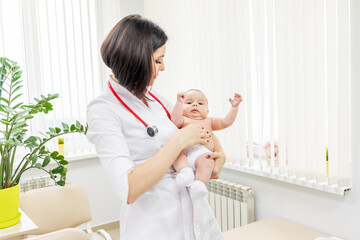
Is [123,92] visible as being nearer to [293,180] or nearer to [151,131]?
[151,131]

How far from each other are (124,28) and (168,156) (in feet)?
1.44

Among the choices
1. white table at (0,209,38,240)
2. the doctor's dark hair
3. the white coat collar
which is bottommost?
white table at (0,209,38,240)

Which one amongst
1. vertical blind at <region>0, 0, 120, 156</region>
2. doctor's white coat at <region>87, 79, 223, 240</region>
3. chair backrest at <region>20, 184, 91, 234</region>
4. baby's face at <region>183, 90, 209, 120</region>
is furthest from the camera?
vertical blind at <region>0, 0, 120, 156</region>

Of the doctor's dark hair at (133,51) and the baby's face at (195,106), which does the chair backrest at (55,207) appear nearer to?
the baby's face at (195,106)

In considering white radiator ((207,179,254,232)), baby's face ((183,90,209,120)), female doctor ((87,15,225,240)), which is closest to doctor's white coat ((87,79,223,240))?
female doctor ((87,15,225,240))

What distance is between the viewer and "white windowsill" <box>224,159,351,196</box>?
191 cm

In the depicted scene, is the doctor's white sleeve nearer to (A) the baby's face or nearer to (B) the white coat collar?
(B) the white coat collar

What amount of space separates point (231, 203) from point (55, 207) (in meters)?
1.31

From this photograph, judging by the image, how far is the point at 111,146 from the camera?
3.26 ft

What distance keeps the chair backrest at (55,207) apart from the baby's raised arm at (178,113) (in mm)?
1524

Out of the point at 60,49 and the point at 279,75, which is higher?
the point at 60,49

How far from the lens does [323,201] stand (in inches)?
80.6

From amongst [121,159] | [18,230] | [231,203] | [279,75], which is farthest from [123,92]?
[231,203]

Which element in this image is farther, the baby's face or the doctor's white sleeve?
the baby's face
